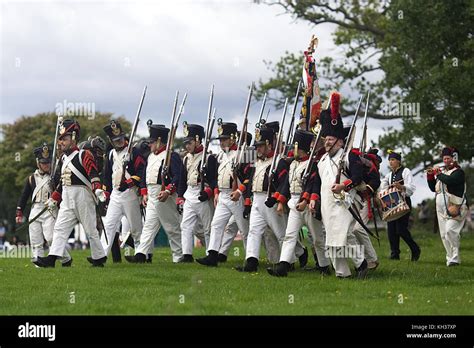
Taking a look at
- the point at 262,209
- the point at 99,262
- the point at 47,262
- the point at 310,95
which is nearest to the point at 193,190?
the point at 99,262

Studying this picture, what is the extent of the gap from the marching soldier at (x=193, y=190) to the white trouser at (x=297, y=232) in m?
2.53

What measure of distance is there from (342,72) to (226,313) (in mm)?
22781

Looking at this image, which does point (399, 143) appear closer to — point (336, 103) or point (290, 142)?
point (290, 142)

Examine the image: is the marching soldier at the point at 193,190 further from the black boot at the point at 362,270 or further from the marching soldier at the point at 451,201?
the marching soldier at the point at 451,201

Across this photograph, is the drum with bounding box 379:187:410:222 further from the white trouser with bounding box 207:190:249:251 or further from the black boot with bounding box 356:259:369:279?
the black boot with bounding box 356:259:369:279

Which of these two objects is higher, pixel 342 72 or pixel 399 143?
pixel 342 72

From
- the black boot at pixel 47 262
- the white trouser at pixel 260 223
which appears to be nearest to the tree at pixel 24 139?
the black boot at pixel 47 262

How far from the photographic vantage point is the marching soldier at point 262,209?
51.5ft

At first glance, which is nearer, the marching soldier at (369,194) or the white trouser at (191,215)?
the marching soldier at (369,194)

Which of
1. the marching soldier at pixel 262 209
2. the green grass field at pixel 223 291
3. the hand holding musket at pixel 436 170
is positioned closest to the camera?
the green grass field at pixel 223 291

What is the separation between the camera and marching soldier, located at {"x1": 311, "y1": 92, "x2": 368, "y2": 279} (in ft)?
47.1

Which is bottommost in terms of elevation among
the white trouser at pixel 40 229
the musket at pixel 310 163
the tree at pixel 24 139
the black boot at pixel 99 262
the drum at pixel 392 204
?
the black boot at pixel 99 262

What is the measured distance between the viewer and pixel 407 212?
1830cm
